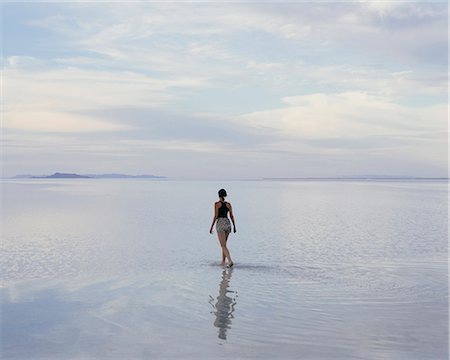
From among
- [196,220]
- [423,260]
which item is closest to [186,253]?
[423,260]

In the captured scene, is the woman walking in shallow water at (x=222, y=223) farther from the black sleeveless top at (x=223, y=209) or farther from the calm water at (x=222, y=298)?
Answer: the calm water at (x=222, y=298)

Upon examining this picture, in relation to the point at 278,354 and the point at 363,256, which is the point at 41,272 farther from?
the point at 363,256

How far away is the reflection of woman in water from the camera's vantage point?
10.1m

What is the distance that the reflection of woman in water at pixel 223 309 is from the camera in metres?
10.1

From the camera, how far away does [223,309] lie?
11.4 meters

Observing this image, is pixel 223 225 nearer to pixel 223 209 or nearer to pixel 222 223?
pixel 222 223

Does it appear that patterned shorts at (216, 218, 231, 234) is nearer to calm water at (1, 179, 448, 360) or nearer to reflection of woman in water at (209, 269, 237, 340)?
calm water at (1, 179, 448, 360)

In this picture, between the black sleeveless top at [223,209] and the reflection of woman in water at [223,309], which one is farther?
the black sleeveless top at [223,209]

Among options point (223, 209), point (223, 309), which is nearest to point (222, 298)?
point (223, 309)

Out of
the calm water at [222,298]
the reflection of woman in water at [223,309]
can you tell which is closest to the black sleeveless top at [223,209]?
the calm water at [222,298]

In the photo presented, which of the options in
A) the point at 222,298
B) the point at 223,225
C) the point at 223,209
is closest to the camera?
the point at 222,298

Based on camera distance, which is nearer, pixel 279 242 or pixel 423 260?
pixel 423 260

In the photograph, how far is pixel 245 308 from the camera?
1157 centimetres

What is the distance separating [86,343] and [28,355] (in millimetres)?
965
